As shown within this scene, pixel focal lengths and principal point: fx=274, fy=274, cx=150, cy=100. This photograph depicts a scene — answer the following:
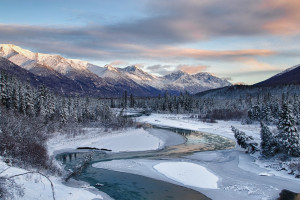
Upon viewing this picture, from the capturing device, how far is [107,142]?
52.1 metres

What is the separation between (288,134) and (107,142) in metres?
31.1

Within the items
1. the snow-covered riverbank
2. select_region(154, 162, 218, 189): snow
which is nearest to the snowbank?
the snow-covered riverbank

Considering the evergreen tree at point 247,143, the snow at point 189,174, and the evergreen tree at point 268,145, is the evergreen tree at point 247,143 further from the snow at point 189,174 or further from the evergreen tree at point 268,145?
the snow at point 189,174

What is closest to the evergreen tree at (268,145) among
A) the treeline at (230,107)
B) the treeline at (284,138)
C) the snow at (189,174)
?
the treeline at (284,138)

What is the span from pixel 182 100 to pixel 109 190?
134080mm

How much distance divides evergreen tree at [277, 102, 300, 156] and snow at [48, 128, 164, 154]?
20.2m

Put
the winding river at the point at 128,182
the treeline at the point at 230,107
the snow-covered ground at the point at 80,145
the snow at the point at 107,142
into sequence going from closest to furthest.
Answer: the snow-covered ground at the point at 80,145
the winding river at the point at 128,182
the snow at the point at 107,142
the treeline at the point at 230,107

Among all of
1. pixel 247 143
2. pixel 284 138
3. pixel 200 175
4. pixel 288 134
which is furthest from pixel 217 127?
pixel 200 175

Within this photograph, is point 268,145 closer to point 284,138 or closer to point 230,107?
point 284,138

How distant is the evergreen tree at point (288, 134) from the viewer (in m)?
34.3

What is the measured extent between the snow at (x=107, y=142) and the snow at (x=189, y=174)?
44.2 feet

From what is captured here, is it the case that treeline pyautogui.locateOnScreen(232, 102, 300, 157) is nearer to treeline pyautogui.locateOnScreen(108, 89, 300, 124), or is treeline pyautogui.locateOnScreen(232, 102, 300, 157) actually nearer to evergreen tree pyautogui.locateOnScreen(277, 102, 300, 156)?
evergreen tree pyautogui.locateOnScreen(277, 102, 300, 156)

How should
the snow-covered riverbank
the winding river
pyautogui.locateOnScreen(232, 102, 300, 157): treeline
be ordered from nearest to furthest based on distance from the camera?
the winding river < the snow-covered riverbank < pyautogui.locateOnScreen(232, 102, 300, 157): treeline

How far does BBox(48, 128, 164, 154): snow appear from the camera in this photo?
155 feet
